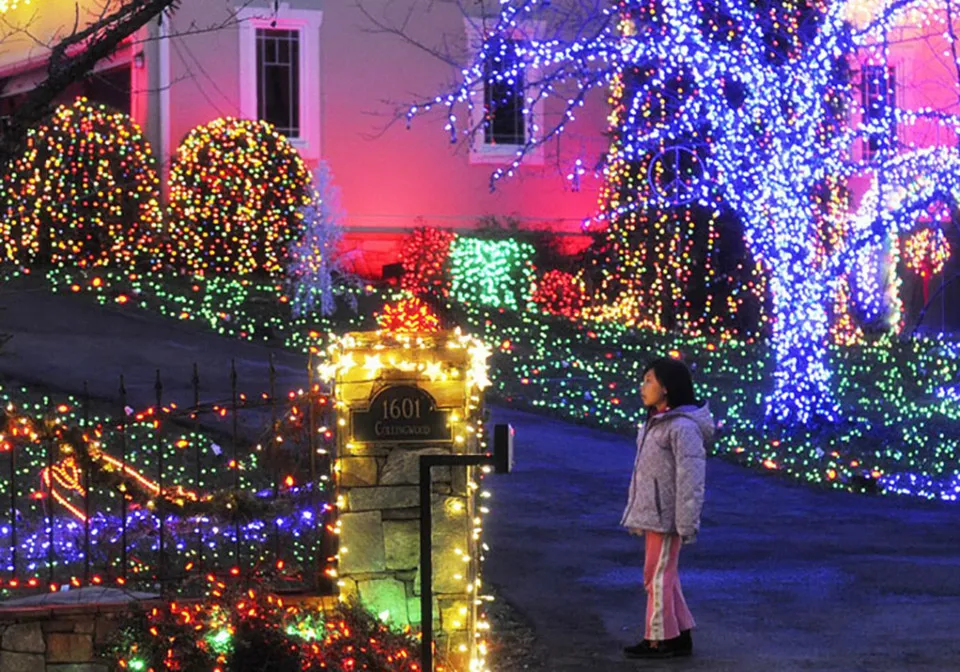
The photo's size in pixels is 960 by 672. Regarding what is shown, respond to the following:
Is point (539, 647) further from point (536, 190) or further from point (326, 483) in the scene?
point (536, 190)

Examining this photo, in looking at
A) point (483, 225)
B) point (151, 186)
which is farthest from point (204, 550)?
point (483, 225)

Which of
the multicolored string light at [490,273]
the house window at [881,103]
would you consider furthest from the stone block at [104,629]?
the multicolored string light at [490,273]

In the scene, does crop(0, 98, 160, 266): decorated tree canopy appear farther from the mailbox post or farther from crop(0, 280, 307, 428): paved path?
the mailbox post

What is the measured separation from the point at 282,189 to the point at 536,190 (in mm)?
5103

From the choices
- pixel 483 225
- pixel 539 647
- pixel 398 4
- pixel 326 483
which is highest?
pixel 398 4

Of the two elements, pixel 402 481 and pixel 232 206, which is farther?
pixel 232 206

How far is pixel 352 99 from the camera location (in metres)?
23.9

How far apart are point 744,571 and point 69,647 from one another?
4424mm

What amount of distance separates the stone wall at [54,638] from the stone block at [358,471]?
3.71 ft

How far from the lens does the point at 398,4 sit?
24156mm

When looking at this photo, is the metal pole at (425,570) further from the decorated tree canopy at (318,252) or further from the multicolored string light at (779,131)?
the decorated tree canopy at (318,252)

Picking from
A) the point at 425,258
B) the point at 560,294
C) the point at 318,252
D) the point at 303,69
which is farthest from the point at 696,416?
the point at 303,69

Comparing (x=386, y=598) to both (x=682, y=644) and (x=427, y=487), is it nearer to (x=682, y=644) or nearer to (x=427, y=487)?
(x=427, y=487)

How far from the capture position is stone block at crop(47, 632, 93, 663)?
753 centimetres
